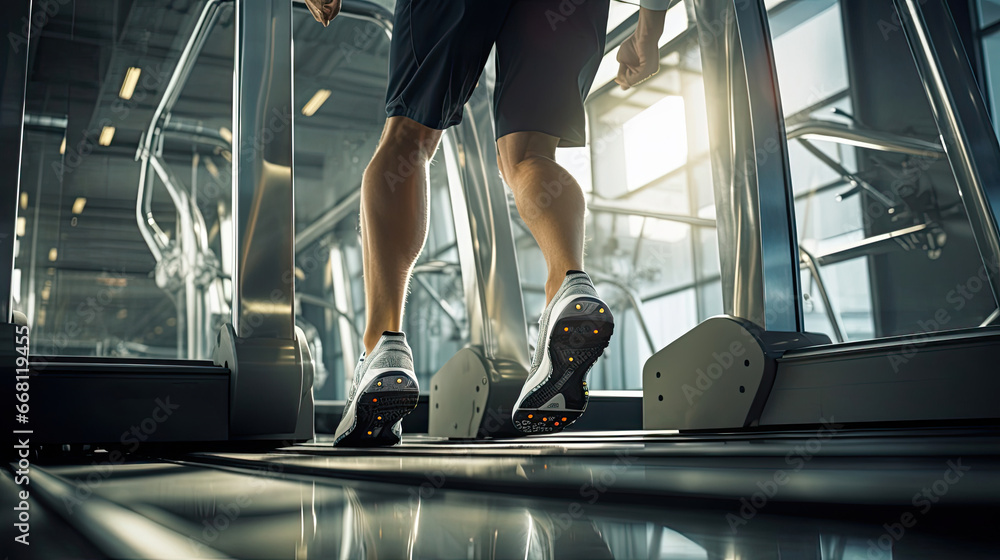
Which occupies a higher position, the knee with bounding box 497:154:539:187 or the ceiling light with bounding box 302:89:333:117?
the ceiling light with bounding box 302:89:333:117

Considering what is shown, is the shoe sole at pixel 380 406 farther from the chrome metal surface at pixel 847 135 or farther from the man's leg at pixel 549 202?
the chrome metal surface at pixel 847 135

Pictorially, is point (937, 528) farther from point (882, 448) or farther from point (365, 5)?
point (365, 5)

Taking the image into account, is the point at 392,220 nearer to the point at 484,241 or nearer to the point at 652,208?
the point at 484,241

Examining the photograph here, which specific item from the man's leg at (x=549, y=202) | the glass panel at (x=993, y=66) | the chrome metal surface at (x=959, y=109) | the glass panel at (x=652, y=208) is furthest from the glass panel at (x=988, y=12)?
the man's leg at (x=549, y=202)

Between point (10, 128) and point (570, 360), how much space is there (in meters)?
0.98

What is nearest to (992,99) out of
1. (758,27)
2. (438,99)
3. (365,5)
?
(758,27)

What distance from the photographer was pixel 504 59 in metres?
1.33

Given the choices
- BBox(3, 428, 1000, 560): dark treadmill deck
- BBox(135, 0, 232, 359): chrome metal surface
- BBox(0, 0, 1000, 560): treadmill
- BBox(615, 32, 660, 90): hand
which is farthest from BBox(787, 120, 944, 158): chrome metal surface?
BBox(135, 0, 232, 359): chrome metal surface

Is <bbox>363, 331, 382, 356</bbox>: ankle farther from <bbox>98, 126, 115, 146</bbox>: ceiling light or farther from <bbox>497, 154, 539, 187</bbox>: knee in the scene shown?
<bbox>98, 126, 115, 146</bbox>: ceiling light

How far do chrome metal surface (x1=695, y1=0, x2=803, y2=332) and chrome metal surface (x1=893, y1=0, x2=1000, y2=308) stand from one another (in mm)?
532

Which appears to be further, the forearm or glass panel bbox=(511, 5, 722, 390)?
glass panel bbox=(511, 5, 722, 390)

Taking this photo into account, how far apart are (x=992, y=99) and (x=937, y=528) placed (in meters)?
3.67

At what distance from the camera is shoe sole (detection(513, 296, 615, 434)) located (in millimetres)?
1091

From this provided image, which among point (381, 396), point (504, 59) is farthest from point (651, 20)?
point (381, 396)
